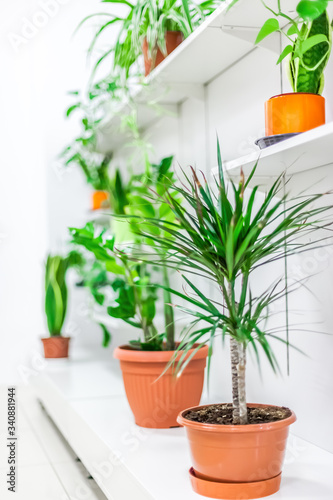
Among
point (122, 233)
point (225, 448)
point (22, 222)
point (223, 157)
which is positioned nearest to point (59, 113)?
point (22, 222)

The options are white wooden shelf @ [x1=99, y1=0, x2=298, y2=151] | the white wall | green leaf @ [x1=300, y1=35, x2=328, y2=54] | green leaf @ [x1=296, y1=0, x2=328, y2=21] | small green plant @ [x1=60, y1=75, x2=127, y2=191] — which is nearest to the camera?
green leaf @ [x1=296, y1=0, x2=328, y2=21]

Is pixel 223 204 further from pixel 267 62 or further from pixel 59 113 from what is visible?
pixel 59 113

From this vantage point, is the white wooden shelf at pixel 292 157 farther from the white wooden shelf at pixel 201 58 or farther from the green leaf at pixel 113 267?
the green leaf at pixel 113 267

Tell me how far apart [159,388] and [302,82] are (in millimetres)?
1078

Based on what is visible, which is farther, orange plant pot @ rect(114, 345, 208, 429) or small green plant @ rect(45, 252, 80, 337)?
small green plant @ rect(45, 252, 80, 337)

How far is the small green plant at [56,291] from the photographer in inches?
144

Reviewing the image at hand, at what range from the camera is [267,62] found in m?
1.98

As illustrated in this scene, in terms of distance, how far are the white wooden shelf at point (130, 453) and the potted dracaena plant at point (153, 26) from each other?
123cm

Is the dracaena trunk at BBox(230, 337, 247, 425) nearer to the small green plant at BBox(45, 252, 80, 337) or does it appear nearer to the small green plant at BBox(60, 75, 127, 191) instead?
the small green plant at BBox(60, 75, 127, 191)

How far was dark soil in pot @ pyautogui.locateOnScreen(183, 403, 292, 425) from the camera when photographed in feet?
4.72

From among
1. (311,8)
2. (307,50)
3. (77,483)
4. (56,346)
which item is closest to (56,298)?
(56,346)

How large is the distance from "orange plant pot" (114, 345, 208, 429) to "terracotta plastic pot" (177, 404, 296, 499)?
2.04 ft

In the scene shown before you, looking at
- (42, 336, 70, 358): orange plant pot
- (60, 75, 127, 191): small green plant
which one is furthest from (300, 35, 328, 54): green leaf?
(42, 336, 70, 358): orange plant pot

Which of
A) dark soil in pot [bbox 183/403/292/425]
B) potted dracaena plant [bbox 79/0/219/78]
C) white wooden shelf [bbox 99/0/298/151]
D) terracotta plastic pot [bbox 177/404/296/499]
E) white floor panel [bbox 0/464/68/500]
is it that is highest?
potted dracaena plant [bbox 79/0/219/78]
